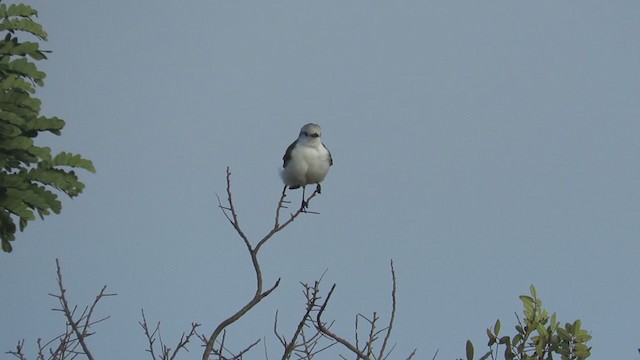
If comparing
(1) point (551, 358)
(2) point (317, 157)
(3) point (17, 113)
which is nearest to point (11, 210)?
(3) point (17, 113)

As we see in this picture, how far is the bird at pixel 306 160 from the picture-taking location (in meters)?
13.7

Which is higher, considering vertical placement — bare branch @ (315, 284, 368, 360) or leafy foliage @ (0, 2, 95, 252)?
leafy foliage @ (0, 2, 95, 252)

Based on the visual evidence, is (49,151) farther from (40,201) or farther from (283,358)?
(283,358)

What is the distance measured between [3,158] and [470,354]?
12.2 feet

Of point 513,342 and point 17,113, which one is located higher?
Result: point 17,113

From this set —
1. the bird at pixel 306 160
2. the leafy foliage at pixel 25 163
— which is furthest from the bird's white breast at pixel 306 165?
the leafy foliage at pixel 25 163

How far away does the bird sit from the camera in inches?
541

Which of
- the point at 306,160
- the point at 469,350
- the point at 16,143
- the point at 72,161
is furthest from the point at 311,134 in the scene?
the point at 469,350

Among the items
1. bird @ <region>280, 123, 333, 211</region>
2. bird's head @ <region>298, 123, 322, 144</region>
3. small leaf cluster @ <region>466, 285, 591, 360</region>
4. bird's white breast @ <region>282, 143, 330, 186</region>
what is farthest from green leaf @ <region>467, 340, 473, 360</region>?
bird's head @ <region>298, 123, 322, 144</region>

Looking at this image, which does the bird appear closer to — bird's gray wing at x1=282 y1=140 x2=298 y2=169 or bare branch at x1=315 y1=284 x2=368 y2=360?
bird's gray wing at x1=282 y1=140 x2=298 y2=169

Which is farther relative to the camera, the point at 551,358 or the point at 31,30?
the point at 31,30

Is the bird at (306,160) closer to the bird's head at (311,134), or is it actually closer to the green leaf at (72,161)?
the bird's head at (311,134)

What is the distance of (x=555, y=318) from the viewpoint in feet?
21.9

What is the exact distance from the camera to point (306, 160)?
13.7 metres
